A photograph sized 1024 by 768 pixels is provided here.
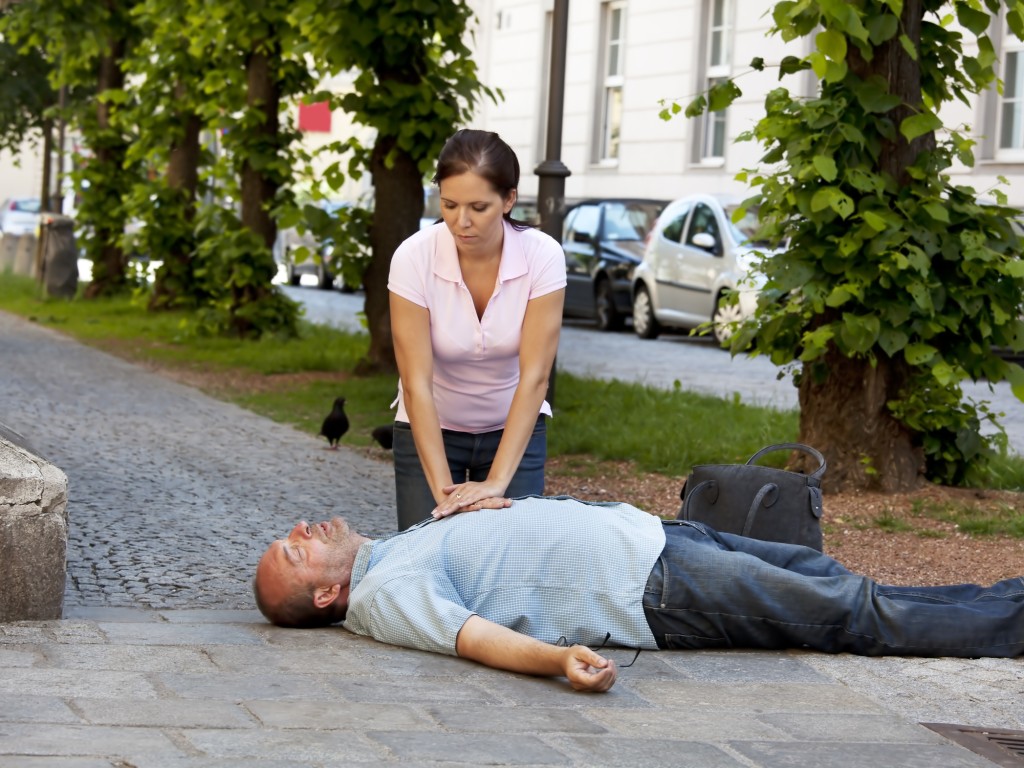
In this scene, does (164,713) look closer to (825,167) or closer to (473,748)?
(473,748)

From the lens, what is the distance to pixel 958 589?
5.27m

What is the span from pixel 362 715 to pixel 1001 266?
5.10 metres

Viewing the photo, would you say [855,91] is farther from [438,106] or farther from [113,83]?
[113,83]

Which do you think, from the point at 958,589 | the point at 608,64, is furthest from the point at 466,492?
the point at 608,64

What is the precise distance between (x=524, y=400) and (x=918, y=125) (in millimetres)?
3695

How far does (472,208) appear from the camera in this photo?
516 cm

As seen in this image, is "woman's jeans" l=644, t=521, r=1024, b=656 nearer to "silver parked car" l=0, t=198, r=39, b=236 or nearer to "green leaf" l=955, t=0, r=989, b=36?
"green leaf" l=955, t=0, r=989, b=36

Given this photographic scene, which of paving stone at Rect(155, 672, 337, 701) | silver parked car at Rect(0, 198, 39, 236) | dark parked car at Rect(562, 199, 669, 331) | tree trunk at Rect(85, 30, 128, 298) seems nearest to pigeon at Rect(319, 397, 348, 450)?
paving stone at Rect(155, 672, 337, 701)

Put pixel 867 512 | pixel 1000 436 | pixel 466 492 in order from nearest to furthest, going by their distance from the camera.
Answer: pixel 466 492, pixel 867 512, pixel 1000 436

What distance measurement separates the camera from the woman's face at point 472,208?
16.8 ft

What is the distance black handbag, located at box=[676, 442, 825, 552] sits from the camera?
18.9 feet

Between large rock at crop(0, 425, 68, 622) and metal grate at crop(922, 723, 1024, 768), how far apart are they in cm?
A: 261

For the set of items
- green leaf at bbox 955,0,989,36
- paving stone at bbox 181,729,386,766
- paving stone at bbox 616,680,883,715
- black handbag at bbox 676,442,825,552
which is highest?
green leaf at bbox 955,0,989,36

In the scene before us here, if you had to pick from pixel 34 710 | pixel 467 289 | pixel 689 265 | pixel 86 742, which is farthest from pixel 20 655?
pixel 689 265
